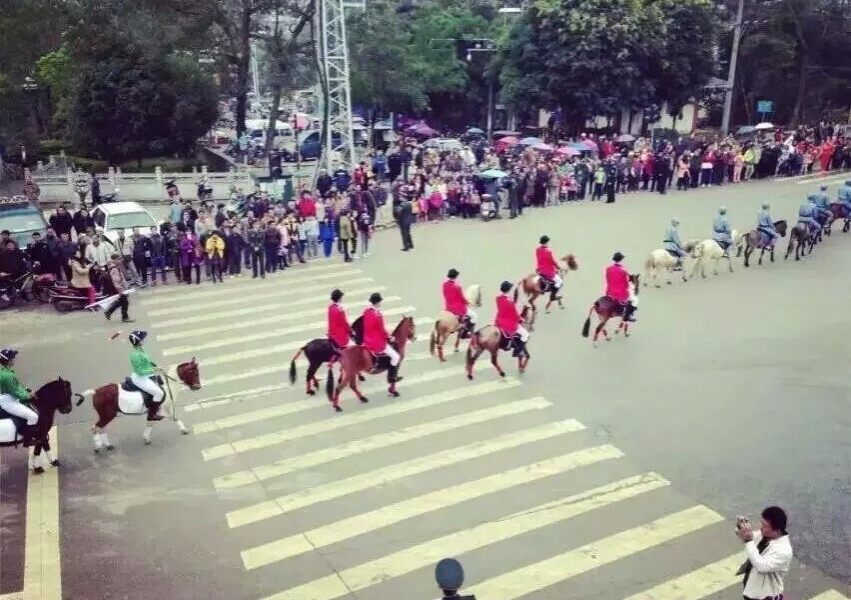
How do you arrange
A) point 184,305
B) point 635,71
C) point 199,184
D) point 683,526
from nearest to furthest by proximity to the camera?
1. point 683,526
2. point 184,305
3. point 199,184
4. point 635,71

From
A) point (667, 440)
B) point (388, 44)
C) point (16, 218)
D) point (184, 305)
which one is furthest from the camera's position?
point (388, 44)

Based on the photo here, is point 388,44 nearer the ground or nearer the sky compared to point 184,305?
nearer the sky

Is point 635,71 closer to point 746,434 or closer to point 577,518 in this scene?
point 746,434

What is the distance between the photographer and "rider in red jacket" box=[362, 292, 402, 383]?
12383 millimetres

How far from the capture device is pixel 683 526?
9242 millimetres

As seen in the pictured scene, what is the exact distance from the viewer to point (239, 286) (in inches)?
777

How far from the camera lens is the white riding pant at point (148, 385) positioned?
36.7 feet

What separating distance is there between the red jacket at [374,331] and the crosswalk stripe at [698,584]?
5754mm

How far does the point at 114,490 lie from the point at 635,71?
114 feet

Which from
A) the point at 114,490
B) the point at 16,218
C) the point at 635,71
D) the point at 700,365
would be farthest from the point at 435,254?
the point at 635,71

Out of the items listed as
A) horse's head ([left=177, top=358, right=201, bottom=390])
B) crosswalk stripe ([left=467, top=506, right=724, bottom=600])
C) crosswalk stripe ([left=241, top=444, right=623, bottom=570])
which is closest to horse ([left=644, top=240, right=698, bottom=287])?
→ crosswalk stripe ([left=241, top=444, right=623, bottom=570])

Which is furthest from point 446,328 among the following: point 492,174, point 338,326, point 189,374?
point 492,174

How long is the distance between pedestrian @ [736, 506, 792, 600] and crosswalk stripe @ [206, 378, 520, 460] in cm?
663

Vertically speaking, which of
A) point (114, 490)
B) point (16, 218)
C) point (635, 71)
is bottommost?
point (114, 490)
